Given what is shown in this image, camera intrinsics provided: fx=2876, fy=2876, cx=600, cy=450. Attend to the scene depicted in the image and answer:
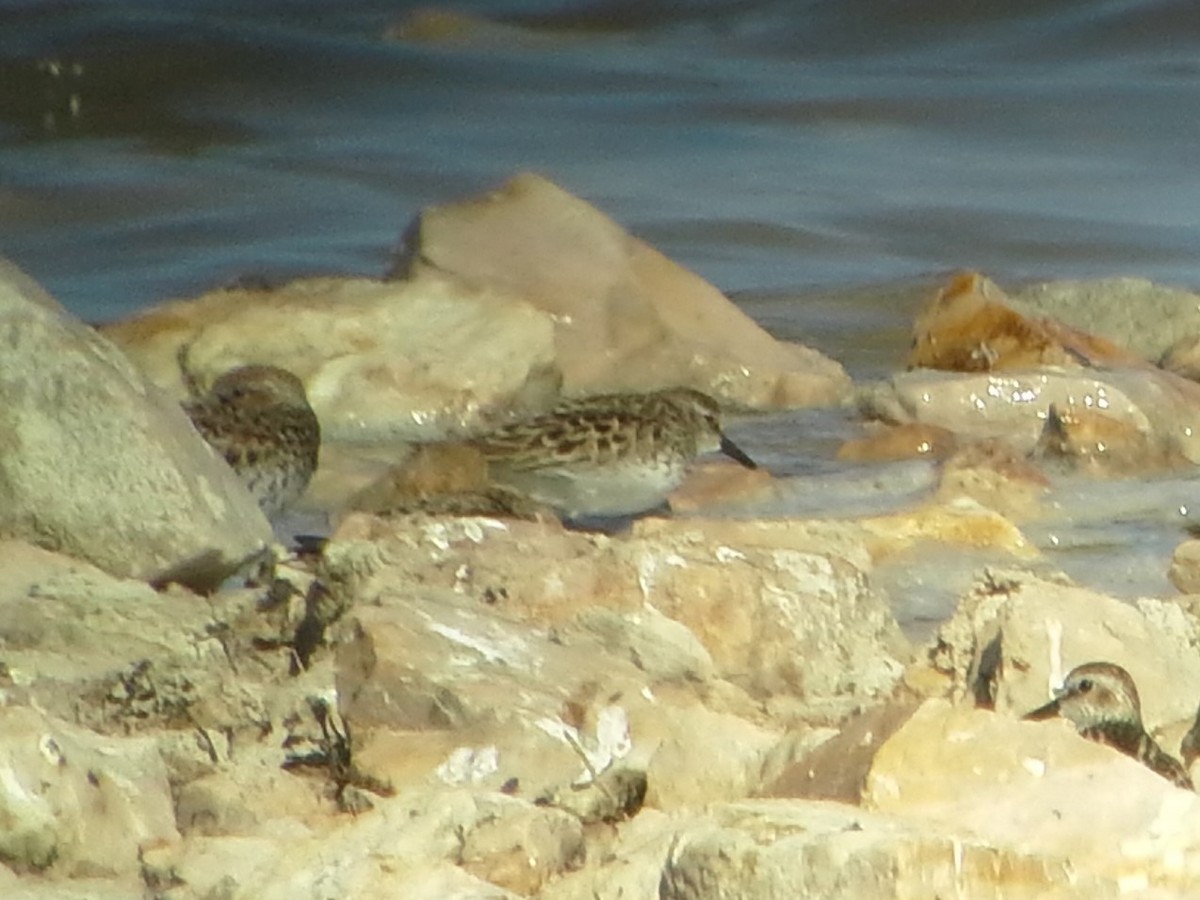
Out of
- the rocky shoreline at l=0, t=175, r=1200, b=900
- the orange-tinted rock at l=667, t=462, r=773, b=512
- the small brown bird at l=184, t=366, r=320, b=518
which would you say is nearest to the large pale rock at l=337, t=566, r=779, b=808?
the rocky shoreline at l=0, t=175, r=1200, b=900

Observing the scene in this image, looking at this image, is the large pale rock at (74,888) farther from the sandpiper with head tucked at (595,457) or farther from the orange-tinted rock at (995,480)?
the orange-tinted rock at (995,480)

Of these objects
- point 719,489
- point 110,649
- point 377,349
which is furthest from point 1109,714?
point 377,349

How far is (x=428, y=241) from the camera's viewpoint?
879 cm

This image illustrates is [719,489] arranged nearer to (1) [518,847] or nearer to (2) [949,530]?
(2) [949,530]

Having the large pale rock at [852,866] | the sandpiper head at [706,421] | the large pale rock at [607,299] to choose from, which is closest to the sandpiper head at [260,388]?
the sandpiper head at [706,421]

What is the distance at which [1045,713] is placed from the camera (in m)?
3.91

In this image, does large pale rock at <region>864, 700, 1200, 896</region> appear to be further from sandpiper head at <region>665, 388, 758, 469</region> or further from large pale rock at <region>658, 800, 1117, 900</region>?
sandpiper head at <region>665, 388, 758, 469</region>

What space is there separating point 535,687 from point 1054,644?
752 mm

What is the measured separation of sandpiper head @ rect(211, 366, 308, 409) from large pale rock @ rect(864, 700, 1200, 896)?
3.59 m

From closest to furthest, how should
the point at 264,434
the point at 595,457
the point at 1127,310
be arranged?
the point at 264,434 < the point at 595,457 < the point at 1127,310

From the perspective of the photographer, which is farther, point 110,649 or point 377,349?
point 377,349

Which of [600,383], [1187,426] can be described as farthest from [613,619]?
[600,383]

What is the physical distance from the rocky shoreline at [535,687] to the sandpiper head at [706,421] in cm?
11

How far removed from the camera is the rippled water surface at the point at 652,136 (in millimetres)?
11344
